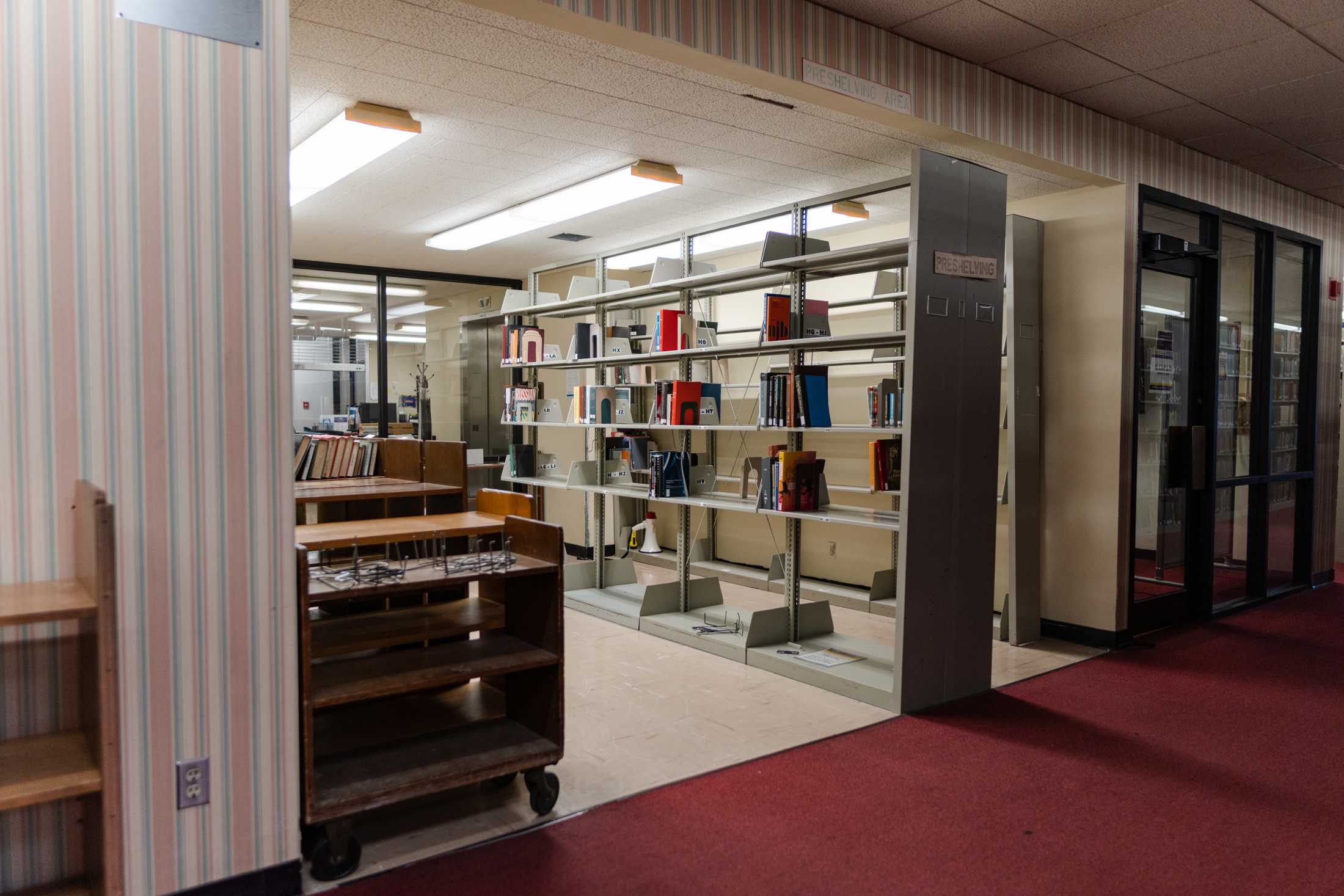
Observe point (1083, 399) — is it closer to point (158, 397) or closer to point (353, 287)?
point (158, 397)

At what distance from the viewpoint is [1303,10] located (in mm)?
3543

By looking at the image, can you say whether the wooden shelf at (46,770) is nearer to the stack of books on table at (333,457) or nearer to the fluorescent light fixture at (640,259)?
the stack of books on table at (333,457)

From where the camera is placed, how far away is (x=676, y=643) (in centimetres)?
502

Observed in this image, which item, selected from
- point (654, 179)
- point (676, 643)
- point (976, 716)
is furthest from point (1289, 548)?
point (654, 179)

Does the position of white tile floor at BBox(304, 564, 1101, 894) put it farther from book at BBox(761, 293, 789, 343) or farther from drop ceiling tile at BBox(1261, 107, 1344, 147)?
drop ceiling tile at BBox(1261, 107, 1344, 147)

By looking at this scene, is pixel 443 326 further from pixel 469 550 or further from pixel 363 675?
pixel 363 675

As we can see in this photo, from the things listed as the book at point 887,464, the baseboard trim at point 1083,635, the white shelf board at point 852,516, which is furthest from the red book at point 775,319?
the baseboard trim at point 1083,635

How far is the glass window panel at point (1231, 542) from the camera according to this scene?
5.95m

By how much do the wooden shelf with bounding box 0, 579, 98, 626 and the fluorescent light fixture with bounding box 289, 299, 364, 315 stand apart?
676 centimetres

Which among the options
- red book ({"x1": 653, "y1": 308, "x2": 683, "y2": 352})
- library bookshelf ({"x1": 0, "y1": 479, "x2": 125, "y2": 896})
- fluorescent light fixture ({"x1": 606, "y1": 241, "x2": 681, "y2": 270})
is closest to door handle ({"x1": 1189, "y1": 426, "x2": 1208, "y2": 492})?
red book ({"x1": 653, "y1": 308, "x2": 683, "y2": 352})

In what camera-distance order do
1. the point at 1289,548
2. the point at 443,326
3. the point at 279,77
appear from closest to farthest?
the point at 279,77 → the point at 1289,548 → the point at 443,326

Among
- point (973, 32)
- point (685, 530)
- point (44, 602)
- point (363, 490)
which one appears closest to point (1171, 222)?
point (973, 32)

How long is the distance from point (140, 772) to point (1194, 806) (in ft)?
10.9

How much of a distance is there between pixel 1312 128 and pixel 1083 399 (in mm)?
2061
